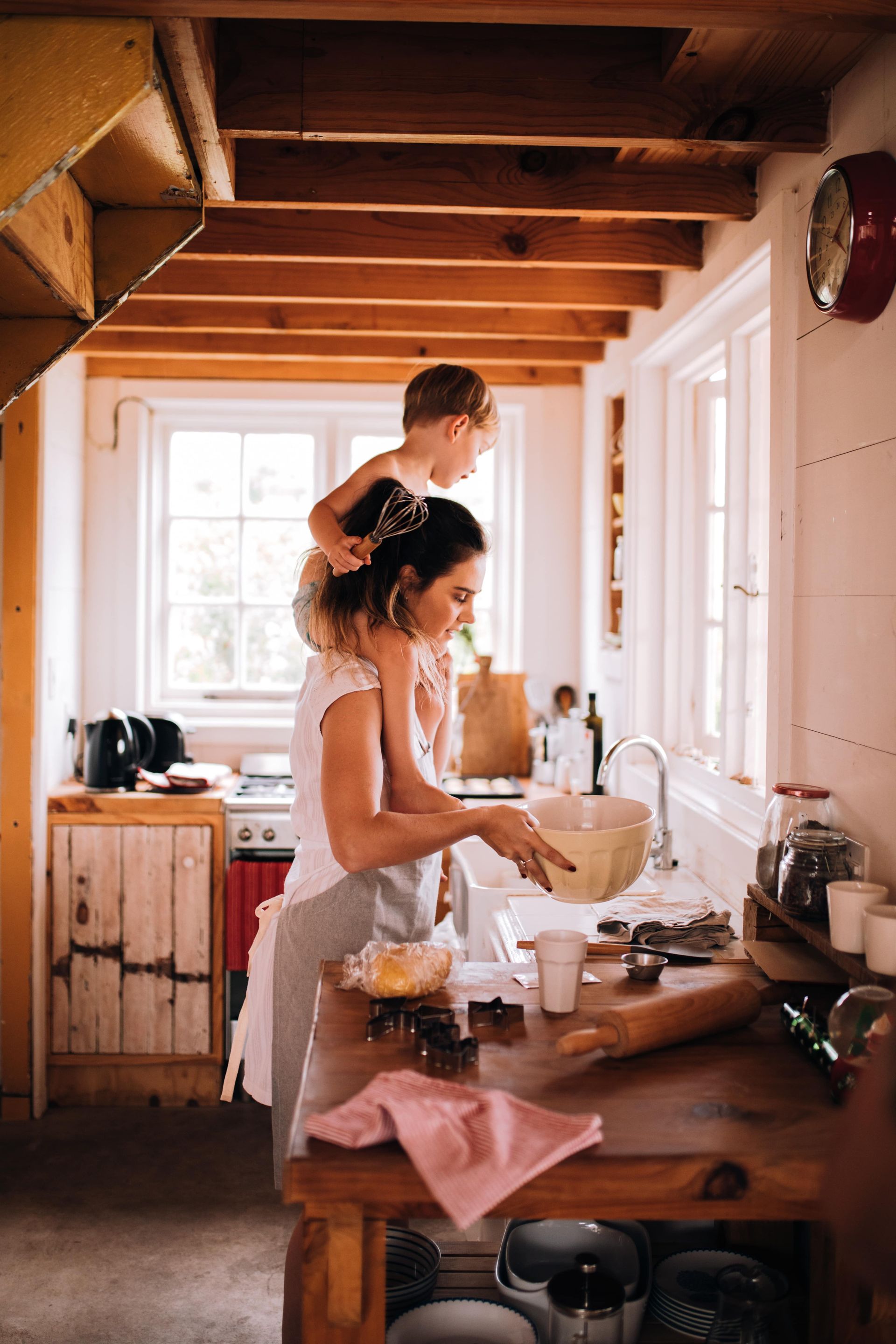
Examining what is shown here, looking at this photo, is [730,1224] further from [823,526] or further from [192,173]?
[192,173]

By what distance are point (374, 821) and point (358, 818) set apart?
0.03 metres

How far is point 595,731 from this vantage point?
409 cm

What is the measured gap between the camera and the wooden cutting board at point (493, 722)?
4594 mm

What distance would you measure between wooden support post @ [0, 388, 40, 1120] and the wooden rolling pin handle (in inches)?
109

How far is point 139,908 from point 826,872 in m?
2.78

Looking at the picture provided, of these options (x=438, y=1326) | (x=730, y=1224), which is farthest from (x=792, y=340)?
(x=438, y=1326)

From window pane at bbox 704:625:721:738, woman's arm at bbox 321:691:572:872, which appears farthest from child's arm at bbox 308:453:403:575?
window pane at bbox 704:625:721:738

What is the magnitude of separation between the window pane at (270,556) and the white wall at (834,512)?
8.36 feet

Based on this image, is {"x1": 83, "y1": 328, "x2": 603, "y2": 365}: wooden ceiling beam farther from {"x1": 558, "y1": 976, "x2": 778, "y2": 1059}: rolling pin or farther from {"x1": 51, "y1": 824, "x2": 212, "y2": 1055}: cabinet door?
{"x1": 558, "y1": 976, "x2": 778, "y2": 1059}: rolling pin

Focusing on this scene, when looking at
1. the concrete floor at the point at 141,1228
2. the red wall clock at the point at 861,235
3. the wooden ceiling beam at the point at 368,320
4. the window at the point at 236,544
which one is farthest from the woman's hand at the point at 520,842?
the window at the point at 236,544

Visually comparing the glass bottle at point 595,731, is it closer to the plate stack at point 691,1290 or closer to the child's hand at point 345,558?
the child's hand at point 345,558

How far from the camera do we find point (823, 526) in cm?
203

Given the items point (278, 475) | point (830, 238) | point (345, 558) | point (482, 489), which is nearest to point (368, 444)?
point (278, 475)

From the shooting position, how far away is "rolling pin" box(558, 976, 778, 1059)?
153 cm
